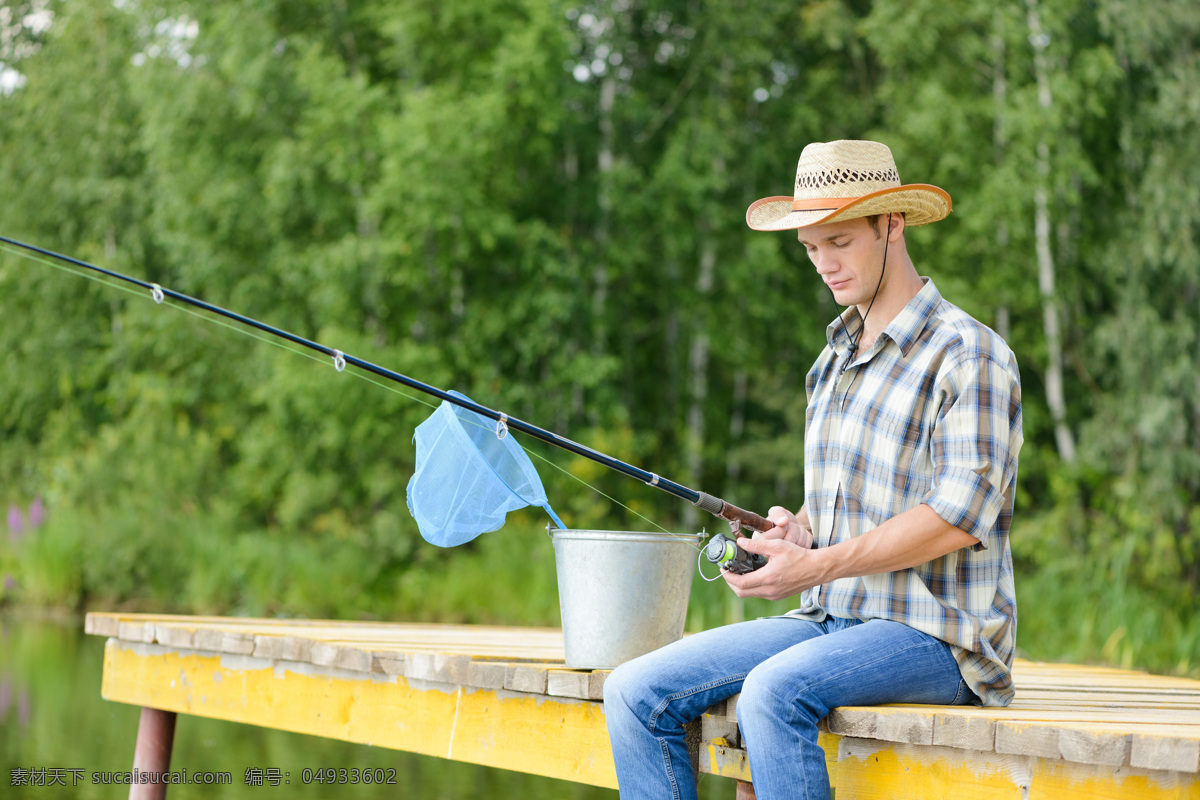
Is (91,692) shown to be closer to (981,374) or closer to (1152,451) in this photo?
Result: (981,374)

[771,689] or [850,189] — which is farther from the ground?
[850,189]

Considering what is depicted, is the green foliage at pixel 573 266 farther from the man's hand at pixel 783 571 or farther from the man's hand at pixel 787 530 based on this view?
the man's hand at pixel 783 571

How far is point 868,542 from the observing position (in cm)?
186

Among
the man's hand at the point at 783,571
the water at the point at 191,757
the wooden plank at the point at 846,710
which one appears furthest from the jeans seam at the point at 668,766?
the water at the point at 191,757

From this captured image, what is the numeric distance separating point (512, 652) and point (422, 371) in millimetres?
7272

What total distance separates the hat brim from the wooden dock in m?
0.78

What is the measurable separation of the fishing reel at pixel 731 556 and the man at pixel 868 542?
0.04 metres

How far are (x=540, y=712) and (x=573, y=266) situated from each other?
8.17m

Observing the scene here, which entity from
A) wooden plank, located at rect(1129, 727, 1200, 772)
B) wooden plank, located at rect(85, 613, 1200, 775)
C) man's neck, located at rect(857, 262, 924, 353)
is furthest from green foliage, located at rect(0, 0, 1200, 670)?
wooden plank, located at rect(1129, 727, 1200, 772)

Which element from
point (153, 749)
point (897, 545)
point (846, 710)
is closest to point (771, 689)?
point (846, 710)

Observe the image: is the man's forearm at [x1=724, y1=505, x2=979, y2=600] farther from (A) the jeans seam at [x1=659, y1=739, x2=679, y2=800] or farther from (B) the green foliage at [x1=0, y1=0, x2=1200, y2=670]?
(B) the green foliage at [x1=0, y1=0, x2=1200, y2=670]

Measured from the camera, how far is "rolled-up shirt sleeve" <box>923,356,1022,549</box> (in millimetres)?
1839

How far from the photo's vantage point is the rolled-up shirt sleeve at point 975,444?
1.84 meters

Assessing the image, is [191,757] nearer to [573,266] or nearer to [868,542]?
[868,542]
